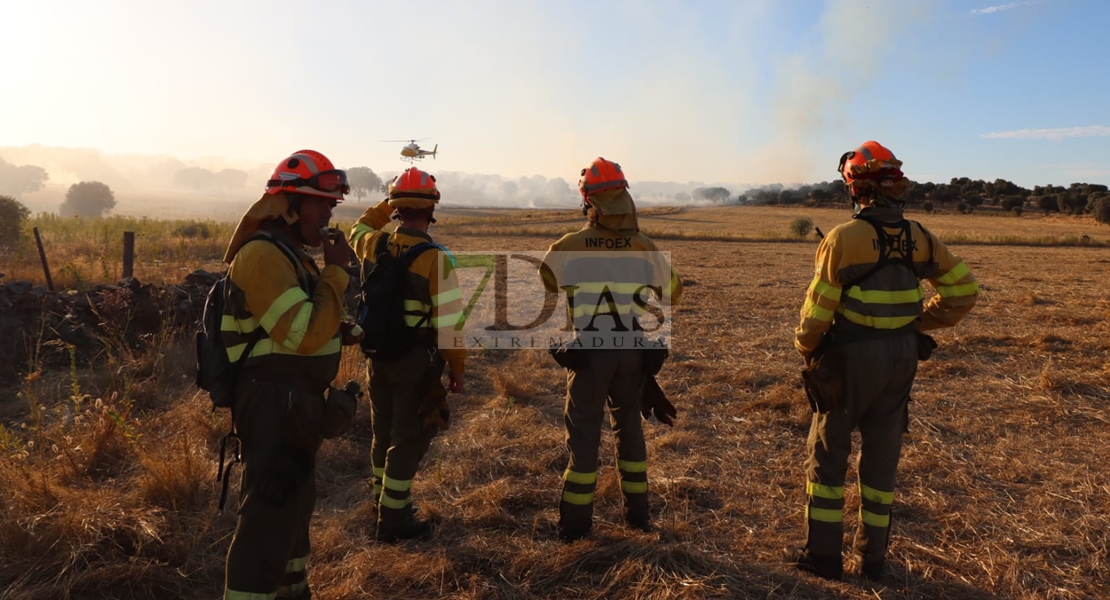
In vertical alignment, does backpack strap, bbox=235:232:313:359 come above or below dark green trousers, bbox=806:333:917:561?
above

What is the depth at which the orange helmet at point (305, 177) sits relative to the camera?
2820 mm

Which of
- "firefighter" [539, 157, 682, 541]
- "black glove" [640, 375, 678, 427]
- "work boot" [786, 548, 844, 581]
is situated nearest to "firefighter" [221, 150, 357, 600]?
"firefighter" [539, 157, 682, 541]

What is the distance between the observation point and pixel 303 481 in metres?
2.91

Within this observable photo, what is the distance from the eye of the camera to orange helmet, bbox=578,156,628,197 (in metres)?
4.03

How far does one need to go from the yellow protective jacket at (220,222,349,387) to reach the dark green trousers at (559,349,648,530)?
1724mm

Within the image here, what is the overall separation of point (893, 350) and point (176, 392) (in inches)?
256

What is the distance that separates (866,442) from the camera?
3684 millimetres

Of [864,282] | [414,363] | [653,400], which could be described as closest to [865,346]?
[864,282]

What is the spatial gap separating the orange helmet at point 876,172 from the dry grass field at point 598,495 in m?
2.24

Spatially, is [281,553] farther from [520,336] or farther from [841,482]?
[520,336]

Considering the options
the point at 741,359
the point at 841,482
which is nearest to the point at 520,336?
the point at 741,359

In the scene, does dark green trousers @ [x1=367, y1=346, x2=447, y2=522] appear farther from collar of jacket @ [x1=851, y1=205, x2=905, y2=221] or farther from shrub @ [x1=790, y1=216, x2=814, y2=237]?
shrub @ [x1=790, y1=216, x2=814, y2=237]

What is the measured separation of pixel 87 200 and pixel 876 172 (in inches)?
4069

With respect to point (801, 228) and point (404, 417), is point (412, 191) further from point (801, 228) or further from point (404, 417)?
point (801, 228)
